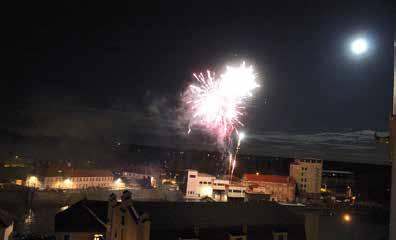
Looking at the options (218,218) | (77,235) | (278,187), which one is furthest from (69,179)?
(218,218)

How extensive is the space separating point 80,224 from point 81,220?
292 mm

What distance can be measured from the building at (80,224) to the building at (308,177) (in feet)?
153

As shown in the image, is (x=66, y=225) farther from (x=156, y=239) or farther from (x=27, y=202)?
(x=27, y=202)

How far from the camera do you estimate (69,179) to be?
57.5 metres

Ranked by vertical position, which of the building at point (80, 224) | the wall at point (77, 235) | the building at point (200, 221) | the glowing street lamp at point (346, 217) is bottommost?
the glowing street lamp at point (346, 217)

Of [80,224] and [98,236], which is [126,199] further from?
[80,224]

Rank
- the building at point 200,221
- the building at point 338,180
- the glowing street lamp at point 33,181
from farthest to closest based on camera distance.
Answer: the building at point 338,180 < the glowing street lamp at point 33,181 < the building at point 200,221

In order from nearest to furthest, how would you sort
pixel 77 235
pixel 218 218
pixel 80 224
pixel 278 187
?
pixel 218 218, pixel 77 235, pixel 80 224, pixel 278 187

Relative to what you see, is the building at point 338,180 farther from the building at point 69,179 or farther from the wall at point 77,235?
the wall at point 77,235

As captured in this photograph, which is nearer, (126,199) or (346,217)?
(126,199)

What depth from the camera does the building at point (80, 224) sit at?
22531mm

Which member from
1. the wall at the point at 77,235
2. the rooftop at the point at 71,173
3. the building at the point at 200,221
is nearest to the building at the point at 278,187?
the rooftop at the point at 71,173

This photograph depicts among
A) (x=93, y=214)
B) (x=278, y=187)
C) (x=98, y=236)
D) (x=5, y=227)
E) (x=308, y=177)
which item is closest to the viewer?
(x=5, y=227)

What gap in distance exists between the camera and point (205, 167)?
93.1m
